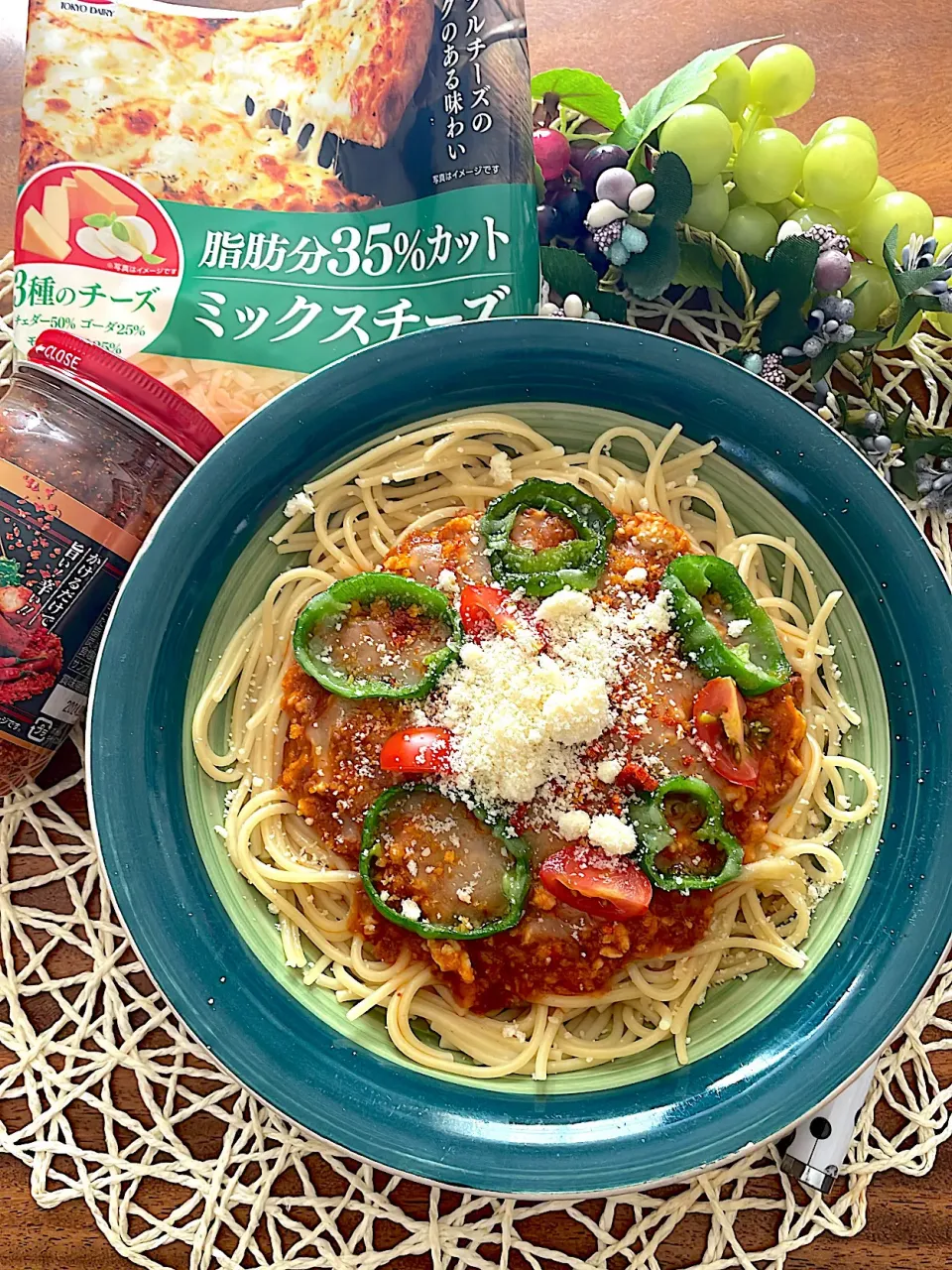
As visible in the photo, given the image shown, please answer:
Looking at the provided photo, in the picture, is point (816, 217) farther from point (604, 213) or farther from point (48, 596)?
point (48, 596)

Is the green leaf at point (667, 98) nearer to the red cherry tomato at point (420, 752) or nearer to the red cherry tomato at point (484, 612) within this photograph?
the red cherry tomato at point (484, 612)

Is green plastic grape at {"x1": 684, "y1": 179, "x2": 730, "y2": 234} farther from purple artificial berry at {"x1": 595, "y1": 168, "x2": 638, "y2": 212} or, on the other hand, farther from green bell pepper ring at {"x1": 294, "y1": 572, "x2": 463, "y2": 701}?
green bell pepper ring at {"x1": 294, "y1": 572, "x2": 463, "y2": 701}

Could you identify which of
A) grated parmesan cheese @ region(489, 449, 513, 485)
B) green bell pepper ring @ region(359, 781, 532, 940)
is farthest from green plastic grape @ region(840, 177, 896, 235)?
green bell pepper ring @ region(359, 781, 532, 940)

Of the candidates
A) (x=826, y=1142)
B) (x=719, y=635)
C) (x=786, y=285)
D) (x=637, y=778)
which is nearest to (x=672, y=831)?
(x=637, y=778)

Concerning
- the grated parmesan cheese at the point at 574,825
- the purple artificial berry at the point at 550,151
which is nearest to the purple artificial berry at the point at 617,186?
the purple artificial berry at the point at 550,151

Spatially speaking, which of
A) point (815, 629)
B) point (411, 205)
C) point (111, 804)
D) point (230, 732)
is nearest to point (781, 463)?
point (815, 629)
